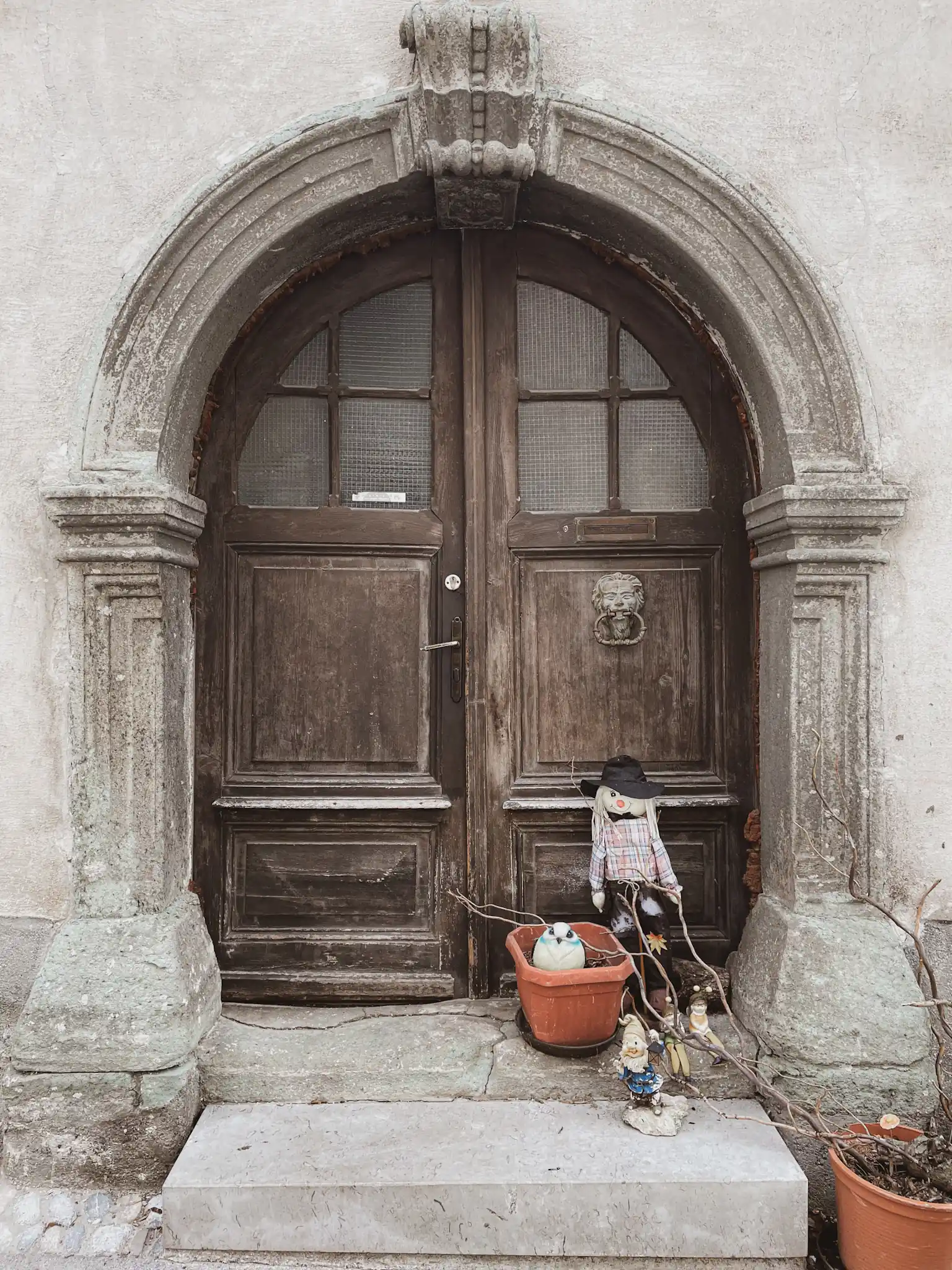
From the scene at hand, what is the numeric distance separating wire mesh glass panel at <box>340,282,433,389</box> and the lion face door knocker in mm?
1015

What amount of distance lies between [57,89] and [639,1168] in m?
3.77

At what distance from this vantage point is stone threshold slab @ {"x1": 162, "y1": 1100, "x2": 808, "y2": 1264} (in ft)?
7.11

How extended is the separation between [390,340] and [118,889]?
7.00ft

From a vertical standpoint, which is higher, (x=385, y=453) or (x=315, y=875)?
(x=385, y=453)

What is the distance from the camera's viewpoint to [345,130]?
2.62 meters

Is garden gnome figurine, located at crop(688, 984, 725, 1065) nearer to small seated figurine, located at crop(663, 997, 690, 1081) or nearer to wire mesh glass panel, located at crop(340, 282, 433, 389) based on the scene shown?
small seated figurine, located at crop(663, 997, 690, 1081)

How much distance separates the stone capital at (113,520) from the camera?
99.0 inches

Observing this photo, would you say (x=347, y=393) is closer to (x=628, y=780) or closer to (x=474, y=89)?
(x=474, y=89)

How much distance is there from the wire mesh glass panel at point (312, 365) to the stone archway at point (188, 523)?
0.36 metres

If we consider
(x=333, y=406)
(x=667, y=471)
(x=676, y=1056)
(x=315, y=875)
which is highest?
(x=333, y=406)

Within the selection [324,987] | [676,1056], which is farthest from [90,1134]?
[676,1056]

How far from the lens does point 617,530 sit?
296 centimetres

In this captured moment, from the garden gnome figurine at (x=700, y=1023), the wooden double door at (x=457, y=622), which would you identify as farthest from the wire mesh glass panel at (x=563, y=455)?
the garden gnome figurine at (x=700, y=1023)

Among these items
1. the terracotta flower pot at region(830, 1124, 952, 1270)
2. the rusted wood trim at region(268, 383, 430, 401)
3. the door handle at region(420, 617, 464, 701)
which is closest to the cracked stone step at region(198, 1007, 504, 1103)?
the terracotta flower pot at region(830, 1124, 952, 1270)
